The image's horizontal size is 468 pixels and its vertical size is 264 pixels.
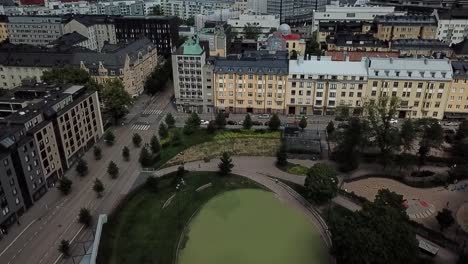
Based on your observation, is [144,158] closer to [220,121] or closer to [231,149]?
[231,149]

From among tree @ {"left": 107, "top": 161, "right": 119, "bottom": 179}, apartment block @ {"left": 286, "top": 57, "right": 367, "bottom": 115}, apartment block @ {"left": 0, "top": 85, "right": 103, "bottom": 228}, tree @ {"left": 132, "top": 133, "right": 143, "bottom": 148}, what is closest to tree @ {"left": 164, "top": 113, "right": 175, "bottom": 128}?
tree @ {"left": 132, "top": 133, "right": 143, "bottom": 148}

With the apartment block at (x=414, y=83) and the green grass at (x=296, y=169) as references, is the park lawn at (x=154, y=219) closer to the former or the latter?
the green grass at (x=296, y=169)

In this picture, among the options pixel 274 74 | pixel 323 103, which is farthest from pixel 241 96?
pixel 323 103

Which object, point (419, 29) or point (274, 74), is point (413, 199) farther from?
point (419, 29)

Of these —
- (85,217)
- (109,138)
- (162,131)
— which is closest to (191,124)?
(162,131)

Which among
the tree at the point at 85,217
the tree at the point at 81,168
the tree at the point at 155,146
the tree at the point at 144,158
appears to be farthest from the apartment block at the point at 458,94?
the tree at the point at 81,168

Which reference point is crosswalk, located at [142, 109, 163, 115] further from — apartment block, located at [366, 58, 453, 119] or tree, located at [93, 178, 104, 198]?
apartment block, located at [366, 58, 453, 119]

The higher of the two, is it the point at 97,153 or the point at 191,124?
the point at 191,124
